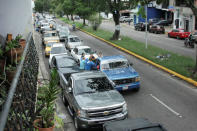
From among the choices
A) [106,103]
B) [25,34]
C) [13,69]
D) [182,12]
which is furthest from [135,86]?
[182,12]

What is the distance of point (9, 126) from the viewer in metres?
2.65

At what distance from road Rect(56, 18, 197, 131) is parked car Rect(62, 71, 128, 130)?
148 cm

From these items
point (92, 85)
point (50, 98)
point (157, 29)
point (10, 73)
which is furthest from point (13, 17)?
point (157, 29)

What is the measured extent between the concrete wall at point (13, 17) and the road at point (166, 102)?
5.52m

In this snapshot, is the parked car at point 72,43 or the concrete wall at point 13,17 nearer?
the concrete wall at point 13,17

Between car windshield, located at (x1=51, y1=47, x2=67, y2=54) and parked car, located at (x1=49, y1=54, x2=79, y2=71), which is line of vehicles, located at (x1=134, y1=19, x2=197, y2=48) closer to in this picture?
car windshield, located at (x1=51, y1=47, x2=67, y2=54)

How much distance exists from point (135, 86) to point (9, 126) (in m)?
10.5

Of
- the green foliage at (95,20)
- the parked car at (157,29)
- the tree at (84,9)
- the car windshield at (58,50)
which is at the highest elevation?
the tree at (84,9)

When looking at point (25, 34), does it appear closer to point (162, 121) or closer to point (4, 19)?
point (4, 19)

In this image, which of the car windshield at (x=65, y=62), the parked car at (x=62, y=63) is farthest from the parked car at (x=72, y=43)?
the car windshield at (x=65, y=62)

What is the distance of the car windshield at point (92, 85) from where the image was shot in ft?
32.7

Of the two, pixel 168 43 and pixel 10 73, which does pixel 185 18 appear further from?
pixel 10 73

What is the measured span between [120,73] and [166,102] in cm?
270

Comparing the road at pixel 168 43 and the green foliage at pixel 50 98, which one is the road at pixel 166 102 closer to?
the green foliage at pixel 50 98
